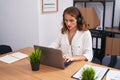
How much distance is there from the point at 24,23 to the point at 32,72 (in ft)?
5.97

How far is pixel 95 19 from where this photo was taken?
3385 mm

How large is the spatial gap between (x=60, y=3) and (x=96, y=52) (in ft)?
4.22

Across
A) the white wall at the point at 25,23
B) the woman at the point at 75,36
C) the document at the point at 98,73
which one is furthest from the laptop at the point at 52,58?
the white wall at the point at 25,23

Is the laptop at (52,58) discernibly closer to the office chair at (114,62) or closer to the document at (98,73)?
the document at (98,73)

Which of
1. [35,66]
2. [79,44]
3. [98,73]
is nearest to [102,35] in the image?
[79,44]

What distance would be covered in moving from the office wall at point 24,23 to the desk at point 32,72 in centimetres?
152

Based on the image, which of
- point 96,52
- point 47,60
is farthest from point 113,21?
point 47,60

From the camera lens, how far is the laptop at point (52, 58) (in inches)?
56.8

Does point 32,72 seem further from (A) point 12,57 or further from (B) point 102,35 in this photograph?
(B) point 102,35

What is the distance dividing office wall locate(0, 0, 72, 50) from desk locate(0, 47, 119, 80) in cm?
152

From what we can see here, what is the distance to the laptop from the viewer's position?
4.74ft

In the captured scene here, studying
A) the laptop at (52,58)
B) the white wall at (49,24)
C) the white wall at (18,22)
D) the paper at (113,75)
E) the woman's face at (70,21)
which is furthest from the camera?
the white wall at (49,24)

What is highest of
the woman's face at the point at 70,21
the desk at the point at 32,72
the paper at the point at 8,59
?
the woman's face at the point at 70,21

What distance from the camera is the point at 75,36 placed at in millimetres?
1928
